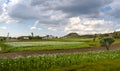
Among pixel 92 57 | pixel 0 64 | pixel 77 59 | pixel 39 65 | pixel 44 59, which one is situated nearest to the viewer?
pixel 0 64

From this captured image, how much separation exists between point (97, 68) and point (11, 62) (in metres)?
9.81

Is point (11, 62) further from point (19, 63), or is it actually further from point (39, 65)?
point (39, 65)

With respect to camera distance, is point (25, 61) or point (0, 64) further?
point (25, 61)

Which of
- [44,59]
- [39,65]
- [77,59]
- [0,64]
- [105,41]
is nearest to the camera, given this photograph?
[0,64]

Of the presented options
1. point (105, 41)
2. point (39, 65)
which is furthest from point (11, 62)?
point (105, 41)

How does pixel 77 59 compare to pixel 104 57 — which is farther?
pixel 104 57

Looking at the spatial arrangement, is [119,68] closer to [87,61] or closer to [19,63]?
[87,61]

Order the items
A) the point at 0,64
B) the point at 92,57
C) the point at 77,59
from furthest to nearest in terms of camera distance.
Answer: the point at 92,57 → the point at 77,59 → the point at 0,64

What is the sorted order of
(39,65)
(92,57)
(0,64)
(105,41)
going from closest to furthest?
1. (0,64)
2. (39,65)
3. (92,57)
4. (105,41)

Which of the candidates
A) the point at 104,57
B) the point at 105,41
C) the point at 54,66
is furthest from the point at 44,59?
the point at 105,41

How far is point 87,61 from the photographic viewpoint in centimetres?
3941

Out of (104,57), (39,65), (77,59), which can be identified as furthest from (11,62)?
(104,57)

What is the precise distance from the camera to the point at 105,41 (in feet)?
225

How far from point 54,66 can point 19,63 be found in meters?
4.22
